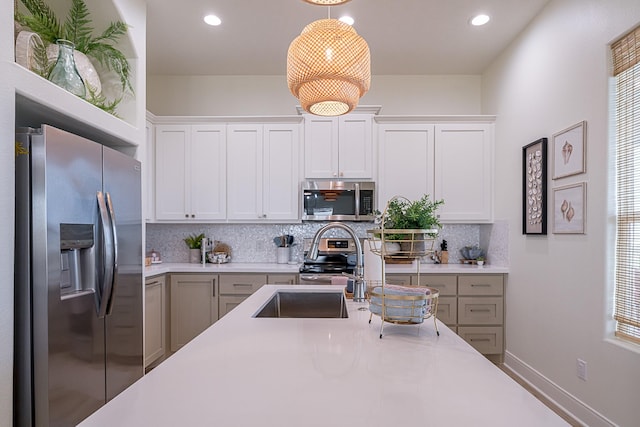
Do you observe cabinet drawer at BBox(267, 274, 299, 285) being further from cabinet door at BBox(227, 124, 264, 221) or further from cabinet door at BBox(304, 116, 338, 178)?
cabinet door at BBox(304, 116, 338, 178)

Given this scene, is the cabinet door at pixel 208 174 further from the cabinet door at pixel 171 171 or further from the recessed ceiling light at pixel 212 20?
the recessed ceiling light at pixel 212 20

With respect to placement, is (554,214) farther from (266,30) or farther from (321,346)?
(266,30)

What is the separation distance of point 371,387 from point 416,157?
10.5 feet

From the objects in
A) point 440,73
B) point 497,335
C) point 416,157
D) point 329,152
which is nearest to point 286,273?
point 329,152

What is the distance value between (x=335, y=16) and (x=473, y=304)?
2.77m

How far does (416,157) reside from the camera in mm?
3709

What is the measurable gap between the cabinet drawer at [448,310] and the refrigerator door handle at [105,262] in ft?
8.72

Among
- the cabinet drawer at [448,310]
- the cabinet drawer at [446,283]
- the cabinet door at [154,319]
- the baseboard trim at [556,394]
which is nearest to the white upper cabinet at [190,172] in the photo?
the cabinet door at [154,319]

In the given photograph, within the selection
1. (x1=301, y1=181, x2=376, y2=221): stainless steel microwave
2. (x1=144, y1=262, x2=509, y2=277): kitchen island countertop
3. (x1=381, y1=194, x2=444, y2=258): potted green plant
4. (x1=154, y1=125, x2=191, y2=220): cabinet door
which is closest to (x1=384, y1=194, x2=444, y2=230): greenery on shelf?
(x1=381, y1=194, x2=444, y2=258): potted green plant

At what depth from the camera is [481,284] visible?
3.38 metres

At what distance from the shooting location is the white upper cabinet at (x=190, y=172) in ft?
12.3

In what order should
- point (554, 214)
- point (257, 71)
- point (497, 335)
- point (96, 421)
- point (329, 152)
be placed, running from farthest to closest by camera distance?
point (257, 71), point (329, 152), point (497, 335), point (554, 214), point (96, 421)

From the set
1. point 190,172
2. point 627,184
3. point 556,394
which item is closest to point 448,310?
point 556,394

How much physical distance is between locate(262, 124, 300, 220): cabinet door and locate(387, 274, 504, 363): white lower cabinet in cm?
123
